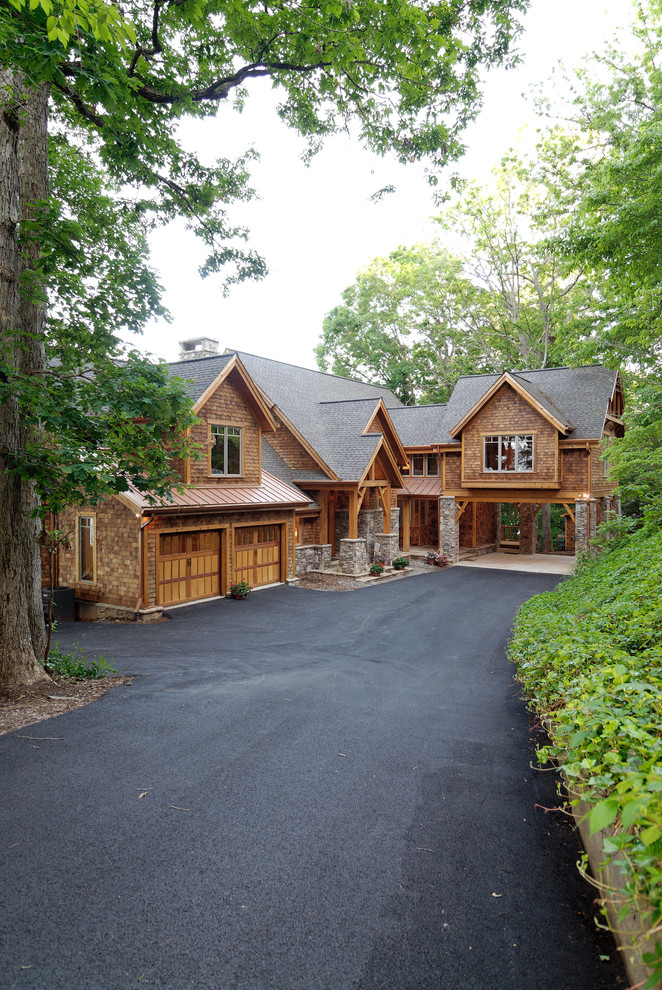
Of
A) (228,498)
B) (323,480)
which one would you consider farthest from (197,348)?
(228,498)

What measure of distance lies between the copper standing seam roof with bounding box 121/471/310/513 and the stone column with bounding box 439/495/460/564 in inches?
350

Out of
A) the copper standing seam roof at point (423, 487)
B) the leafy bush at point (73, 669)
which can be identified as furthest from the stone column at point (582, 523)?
the leafy bush at point (73, 669)

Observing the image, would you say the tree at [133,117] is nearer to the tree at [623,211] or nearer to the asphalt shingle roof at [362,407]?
the tree at [623,211]

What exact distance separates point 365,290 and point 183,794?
131 feet

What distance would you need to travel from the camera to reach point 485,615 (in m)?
14.0

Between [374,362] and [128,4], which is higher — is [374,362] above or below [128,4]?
above

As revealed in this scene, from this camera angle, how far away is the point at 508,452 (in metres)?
22.8

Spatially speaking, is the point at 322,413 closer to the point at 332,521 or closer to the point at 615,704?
the point at 332,521

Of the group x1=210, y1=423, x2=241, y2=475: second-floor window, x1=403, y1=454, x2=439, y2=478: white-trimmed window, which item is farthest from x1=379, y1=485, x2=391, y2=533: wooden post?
x1=210, y1=423, x2=241, y2=475: second-floor window

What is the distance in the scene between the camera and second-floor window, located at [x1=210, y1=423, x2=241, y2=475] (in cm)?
1555

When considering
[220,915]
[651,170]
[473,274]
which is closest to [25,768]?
[220,915]

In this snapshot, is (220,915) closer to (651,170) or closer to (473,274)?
(651,170)

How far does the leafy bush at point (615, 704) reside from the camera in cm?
201

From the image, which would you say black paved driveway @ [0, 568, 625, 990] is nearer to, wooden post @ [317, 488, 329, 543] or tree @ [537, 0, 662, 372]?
tree @ [537, 0, 662, 372]
